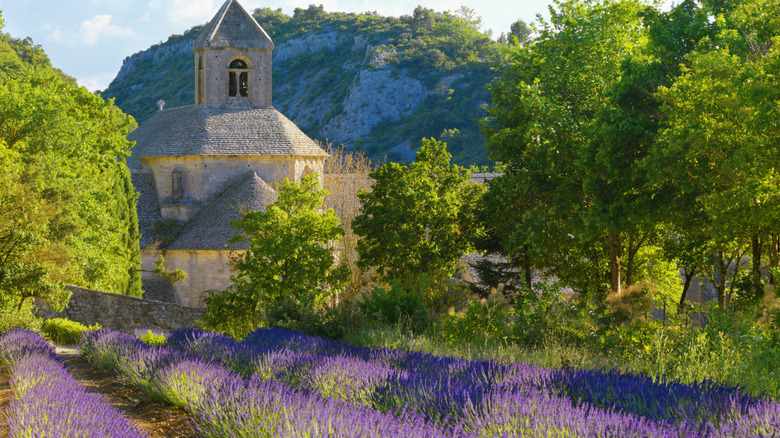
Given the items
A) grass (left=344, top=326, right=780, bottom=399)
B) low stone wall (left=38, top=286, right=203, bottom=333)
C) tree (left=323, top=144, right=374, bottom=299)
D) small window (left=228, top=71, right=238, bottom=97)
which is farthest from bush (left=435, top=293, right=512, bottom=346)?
small window (left=228, top=71, right=238, bottom=97)

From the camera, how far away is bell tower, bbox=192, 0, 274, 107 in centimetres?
4016

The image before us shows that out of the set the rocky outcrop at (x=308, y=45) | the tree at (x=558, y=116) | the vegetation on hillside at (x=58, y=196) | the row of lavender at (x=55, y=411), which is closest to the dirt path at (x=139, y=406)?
the row of lavender at (x=55, y=411)

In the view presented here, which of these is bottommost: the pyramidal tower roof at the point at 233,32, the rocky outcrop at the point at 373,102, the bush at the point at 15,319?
the bush at the point at 15,319

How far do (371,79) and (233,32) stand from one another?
53145mm

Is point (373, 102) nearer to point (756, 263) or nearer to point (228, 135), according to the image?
point (228, 135)

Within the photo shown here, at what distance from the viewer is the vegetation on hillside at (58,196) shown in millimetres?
14312

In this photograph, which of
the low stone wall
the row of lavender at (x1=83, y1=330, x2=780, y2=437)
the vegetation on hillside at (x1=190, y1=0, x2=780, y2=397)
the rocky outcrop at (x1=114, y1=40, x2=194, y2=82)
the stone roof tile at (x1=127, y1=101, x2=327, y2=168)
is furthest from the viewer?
the rocky outcrop at (x1=114, y1=40, x2=194, y2=82)

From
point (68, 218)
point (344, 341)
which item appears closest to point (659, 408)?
point (344, 341)

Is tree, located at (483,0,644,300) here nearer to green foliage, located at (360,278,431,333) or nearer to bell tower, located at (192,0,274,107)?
green foliage, located at (360,278,431,333)

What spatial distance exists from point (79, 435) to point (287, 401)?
4.89ft

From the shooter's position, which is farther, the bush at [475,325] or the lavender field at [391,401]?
the bush at [475,325]

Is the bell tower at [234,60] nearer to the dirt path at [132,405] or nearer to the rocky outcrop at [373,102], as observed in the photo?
the dirt path at [132,405]

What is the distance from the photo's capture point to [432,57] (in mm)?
94000

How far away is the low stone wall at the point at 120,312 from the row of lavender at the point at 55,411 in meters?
12.4
